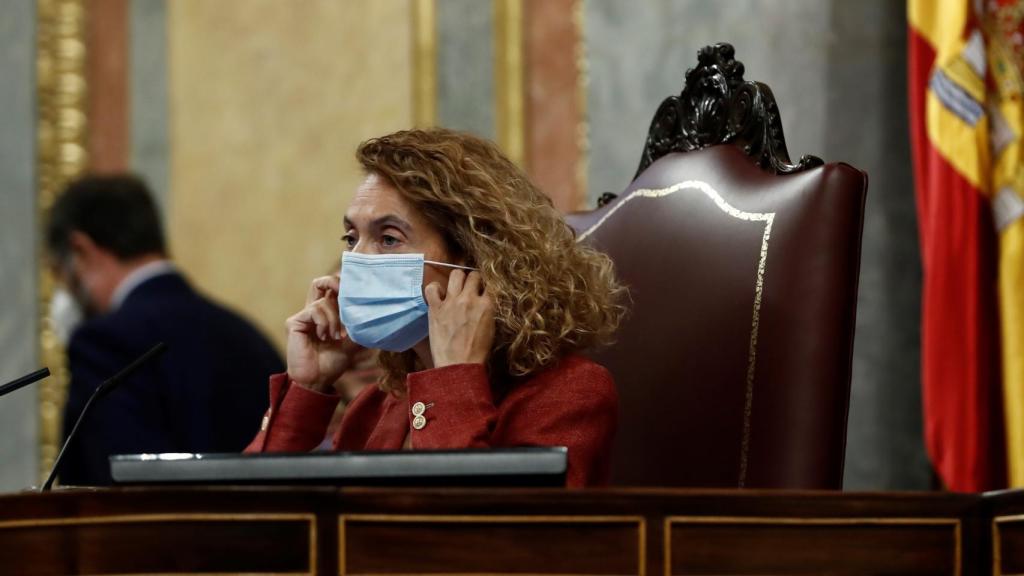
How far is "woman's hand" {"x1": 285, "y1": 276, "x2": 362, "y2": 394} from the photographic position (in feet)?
7.61

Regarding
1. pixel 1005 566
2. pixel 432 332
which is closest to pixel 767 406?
pixel 432 332

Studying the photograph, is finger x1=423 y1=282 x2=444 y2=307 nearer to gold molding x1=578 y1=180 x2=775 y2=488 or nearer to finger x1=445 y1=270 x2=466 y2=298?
finger x1=445 y1=270 x2=466 y2=298

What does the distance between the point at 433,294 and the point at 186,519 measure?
814mm

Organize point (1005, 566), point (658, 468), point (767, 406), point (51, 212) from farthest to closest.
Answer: point (51, 212) < point (658, 468) < point (767, 406) < point (1005, 566)

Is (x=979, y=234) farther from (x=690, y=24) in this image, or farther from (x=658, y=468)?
(x=658, y=468)

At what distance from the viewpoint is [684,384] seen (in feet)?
6.89

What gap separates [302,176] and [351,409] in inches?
80.1

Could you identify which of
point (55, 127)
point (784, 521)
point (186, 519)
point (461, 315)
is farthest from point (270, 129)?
point (784, 521)

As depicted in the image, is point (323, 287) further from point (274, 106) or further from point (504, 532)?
point (274, 106)

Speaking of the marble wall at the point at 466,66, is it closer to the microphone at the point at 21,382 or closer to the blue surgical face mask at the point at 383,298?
the blue surgical face mask at the point at 383,298

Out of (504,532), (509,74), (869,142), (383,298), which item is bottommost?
(504,532)

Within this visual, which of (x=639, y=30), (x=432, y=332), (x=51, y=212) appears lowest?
(x=432, y=332)

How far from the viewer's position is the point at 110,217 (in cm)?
386

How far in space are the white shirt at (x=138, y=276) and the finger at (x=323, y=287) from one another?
4.80 ft
